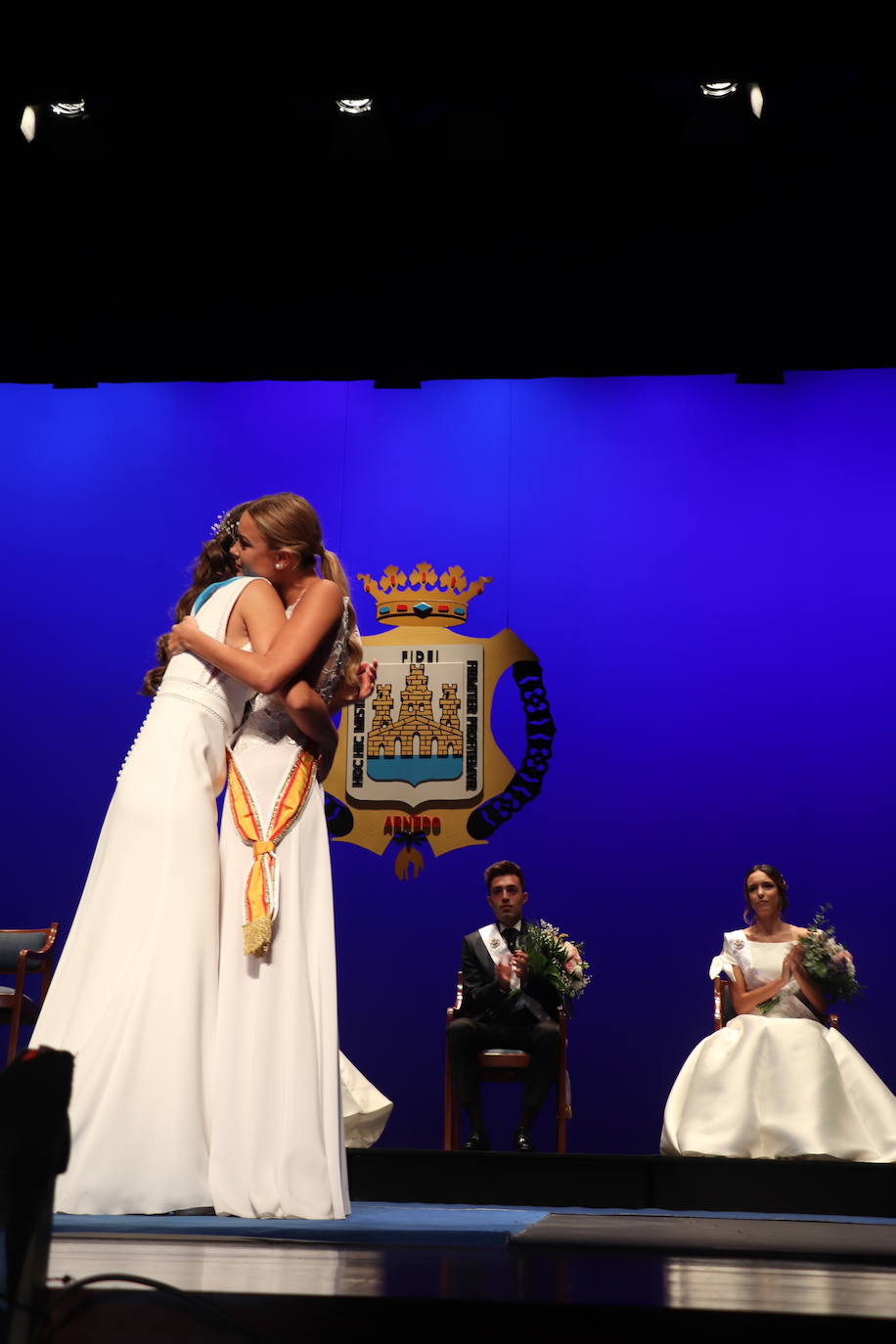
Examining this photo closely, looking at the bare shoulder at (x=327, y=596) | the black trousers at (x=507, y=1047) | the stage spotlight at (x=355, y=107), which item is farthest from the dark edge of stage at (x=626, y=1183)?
the stage spotlight at (x=355, y=107)

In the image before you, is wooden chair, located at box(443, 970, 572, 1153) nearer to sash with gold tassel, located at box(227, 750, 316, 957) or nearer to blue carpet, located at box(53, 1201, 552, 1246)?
blue carpet, located at box(53, 1201, 552, 1246)

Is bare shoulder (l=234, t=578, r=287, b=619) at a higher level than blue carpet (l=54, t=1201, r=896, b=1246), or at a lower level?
higher

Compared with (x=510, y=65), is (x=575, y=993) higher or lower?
lower

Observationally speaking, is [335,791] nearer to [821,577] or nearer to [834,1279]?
[821,577]

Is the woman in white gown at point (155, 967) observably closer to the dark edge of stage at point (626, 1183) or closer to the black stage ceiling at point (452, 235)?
the dark edge of stage at point (626, 1183)

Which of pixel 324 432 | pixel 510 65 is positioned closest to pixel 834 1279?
pixel 510 65

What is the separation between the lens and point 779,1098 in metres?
5.23

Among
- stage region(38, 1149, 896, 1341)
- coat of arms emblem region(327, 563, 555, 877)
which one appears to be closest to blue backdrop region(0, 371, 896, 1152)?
coat of arms emblem region(327, 563, 555, 877)

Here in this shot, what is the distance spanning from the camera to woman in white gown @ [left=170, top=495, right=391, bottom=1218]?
8.71 feet

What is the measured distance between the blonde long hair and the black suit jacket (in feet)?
10.2

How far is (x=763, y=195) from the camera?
5.00 metres

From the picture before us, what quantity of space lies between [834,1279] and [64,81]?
11.0 feet

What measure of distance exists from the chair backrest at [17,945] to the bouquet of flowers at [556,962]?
7.30 ft

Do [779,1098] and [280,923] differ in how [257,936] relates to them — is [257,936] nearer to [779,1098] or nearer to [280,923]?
[280,923]
